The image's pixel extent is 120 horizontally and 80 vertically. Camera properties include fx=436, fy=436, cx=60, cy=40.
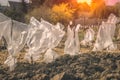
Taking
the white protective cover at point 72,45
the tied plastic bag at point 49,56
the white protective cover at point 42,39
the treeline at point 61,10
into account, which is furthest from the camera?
the treeline at point 61,10

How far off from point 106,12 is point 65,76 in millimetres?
30112

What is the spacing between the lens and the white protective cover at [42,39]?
14.6 metres

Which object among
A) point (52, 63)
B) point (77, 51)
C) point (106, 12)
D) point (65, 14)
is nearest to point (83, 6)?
point (106, 12)

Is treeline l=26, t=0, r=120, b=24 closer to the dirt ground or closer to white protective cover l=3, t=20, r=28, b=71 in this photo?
white protective cover l=3, t=20, r=28, b=71

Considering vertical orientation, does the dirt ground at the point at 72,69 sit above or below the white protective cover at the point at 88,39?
below

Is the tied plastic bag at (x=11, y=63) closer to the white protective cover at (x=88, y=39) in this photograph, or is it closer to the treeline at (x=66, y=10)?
the white protective cover at (x=88, y=39)

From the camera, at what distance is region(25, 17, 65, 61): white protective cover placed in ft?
47.8

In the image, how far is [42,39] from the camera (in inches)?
577

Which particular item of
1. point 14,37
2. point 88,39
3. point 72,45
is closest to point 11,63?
point 14,37

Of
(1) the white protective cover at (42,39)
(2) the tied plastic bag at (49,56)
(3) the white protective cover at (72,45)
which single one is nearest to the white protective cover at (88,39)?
(3) the white protective cover at (72,45)

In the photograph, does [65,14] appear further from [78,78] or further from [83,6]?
[78,78]

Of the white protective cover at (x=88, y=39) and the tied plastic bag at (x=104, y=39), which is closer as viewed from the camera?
the tied plastic bag at (x=104, y=39)

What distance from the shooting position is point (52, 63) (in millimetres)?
13328

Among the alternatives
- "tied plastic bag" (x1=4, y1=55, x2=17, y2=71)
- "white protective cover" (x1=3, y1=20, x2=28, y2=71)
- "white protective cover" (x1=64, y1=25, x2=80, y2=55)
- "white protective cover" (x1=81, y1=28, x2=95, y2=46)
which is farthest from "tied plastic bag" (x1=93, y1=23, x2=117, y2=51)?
"tied plastic bag" (x1=4, y1=55, x2=17, y2=71)
